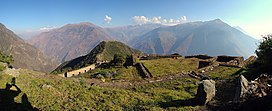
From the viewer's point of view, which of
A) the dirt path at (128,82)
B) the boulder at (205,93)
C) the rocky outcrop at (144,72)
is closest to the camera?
the boulder at (205,93)

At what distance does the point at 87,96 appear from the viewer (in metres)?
21.9

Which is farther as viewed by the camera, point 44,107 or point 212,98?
point 212,98

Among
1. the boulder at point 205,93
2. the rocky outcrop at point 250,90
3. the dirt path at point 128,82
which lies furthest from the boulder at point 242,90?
the dirt path at point 128,82

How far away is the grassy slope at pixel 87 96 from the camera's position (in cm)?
1922

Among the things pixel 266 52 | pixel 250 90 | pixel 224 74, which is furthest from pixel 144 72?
pixel 250 90

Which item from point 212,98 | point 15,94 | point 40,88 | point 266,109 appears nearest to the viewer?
point 266,109

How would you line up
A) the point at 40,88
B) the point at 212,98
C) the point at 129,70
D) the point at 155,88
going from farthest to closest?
the point at 129,70
the point at 155,88
the point at 40,88
the point at 212,98

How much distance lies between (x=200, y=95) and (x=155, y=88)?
7.89 m

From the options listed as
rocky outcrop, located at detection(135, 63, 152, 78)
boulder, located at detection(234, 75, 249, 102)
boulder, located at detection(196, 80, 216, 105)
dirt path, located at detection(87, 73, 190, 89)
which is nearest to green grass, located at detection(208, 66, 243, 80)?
dirt path, located at detection(87, 73, 190, 89)

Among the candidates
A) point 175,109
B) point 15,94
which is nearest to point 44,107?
point 15,94

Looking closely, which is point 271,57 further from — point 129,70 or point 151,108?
point 129,70

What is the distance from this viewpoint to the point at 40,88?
22891 millimetres

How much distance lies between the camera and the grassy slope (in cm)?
1922

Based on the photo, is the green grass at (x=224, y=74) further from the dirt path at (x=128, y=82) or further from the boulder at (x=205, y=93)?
the boulder at (x=205, y=93)
